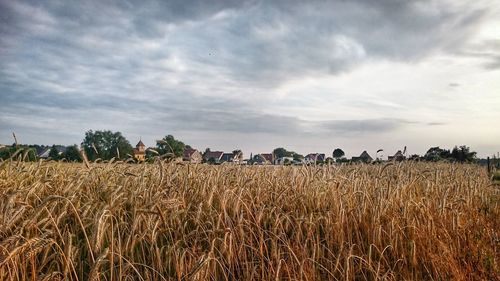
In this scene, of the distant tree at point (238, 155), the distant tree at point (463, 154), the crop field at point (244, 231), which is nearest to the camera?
the crop field at point (244, 231)

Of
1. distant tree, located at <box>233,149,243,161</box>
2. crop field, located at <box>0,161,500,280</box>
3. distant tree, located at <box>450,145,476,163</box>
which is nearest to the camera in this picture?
crop field, located at <box>0,161,500,280</box>

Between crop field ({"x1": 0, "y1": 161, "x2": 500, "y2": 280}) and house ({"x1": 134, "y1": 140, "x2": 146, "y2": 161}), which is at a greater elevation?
house ({"x1": 134, "y1": 140, "x2": 146, "y2": 161})

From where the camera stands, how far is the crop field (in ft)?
12.6

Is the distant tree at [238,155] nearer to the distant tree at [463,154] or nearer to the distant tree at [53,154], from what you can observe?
the distant tree at [53,154]

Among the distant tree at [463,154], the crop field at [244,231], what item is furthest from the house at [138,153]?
the distant tree at [463,154]

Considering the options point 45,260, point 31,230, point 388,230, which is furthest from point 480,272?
point 31,230

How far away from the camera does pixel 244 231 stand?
496 cm

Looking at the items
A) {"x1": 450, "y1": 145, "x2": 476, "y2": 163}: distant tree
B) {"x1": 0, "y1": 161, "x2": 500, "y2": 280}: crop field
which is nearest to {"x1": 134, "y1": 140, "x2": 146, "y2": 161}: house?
{"x1": 0, "y1": 161, "x2": 500, "y2": 280}: crop field

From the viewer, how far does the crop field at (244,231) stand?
151 inches

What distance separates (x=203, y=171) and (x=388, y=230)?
3.72m

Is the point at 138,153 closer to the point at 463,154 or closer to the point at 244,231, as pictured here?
the point at 244,231

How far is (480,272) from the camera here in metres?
5.05

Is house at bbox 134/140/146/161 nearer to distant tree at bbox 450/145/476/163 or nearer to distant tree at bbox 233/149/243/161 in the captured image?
distant tree at bbox 233/149/243/161

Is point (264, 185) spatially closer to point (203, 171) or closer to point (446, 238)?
point (203, 171)
